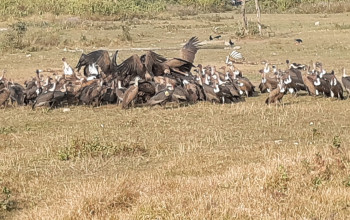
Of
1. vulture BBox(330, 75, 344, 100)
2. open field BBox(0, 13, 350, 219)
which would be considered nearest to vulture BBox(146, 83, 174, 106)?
open field BBox(0, 13, 350, 219)

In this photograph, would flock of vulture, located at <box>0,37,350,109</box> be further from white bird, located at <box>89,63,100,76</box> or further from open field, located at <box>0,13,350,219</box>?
open field, located at <box>0,13,350,219</box>

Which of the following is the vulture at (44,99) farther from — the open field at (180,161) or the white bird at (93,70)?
the white bird at (93,70)

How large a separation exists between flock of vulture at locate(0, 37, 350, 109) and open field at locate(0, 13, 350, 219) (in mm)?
251

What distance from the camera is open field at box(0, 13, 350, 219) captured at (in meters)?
5.37

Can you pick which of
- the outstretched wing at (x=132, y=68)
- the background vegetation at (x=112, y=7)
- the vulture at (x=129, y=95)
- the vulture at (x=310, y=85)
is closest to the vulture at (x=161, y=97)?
the vulture at (x=129, y=95)

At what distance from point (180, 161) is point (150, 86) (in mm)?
5015

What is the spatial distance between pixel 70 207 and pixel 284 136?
13.5ft

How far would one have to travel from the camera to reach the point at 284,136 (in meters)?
8.74

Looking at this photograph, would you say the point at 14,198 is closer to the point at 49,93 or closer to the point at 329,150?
the point at 329,150

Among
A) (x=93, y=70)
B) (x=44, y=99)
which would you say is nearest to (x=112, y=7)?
(x=93, y=70)

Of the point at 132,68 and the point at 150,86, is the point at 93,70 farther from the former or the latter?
the point at 150,86

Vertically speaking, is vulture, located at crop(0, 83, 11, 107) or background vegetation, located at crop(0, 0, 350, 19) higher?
vulture, located at crop(0, 83, 11, 107)

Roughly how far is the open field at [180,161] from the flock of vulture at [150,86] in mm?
251

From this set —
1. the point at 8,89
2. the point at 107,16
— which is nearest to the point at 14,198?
the point at 8,89
